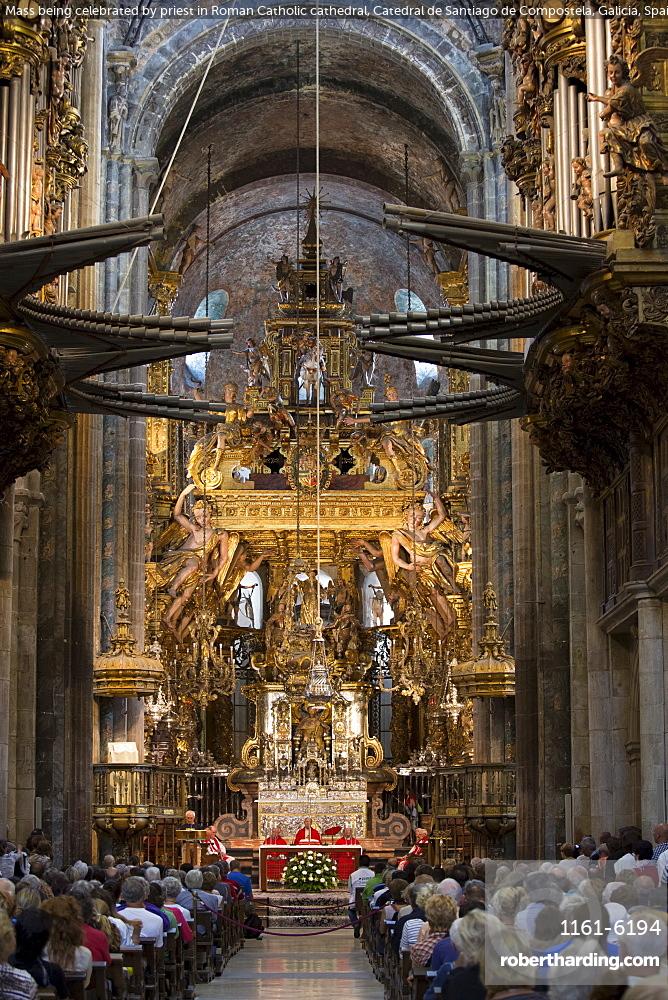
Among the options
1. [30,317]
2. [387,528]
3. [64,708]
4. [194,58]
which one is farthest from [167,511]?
[30,317]

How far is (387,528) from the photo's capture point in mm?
39375

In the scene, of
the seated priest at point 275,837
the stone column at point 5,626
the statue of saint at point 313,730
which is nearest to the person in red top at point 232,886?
the stone column at point 5,626

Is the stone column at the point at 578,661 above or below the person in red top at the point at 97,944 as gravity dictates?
above

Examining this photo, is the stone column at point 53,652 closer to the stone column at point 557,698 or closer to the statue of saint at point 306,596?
the stone column at point 557,698

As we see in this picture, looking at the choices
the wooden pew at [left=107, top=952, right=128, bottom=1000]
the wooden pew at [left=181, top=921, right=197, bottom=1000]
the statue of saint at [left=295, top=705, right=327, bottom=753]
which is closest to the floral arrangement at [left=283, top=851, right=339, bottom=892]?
the statue of saint at [left=295, top=705, right=327, bottom=753]

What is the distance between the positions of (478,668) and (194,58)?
496 inches

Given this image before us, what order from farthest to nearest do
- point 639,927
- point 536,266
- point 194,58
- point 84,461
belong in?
point 194,58, point 84,461, point 536,266, point 639,927

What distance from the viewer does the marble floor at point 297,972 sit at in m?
17.3

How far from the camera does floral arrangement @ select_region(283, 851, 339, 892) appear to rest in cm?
2795

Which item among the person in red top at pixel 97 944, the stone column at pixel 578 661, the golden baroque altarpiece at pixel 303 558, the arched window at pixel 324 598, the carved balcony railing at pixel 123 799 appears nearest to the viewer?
the person in red top at pixel 97 944

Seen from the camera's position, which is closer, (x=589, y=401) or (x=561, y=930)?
(x=561, y=930)

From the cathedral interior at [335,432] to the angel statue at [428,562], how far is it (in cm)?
9

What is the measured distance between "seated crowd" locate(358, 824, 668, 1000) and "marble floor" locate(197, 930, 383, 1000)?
76.8 inches

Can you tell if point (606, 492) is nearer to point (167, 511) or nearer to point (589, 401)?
point (589, 401)
